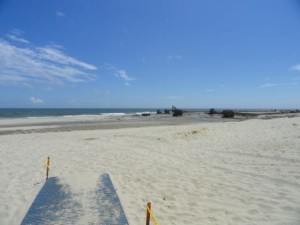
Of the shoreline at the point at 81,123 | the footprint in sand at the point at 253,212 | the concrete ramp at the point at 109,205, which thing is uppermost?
the shoreline at the point at 81,123

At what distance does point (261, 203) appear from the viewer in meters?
6.54

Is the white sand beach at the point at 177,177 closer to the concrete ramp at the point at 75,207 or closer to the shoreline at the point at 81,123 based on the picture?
the concrete ramp at the point at 75,207

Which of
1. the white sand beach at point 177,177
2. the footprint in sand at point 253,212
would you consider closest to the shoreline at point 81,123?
the white sand beach at point 177,177

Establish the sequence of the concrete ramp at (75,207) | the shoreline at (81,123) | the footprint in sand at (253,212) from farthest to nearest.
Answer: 1. the shoreline at (81,123)
2. the footprint in sand at (253,212)
3. the concrete ramp at (75,207)

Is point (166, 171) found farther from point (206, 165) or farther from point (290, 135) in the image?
point (290, 135)

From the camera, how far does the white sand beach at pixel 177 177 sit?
19.9 ft

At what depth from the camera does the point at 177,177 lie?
881 cm

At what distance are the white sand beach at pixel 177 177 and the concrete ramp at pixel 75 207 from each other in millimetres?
86

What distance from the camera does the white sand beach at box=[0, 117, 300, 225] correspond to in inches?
239

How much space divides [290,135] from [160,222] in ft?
43.2

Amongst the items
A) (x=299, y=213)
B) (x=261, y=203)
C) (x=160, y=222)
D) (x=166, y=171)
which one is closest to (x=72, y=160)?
(x=166, y=171)

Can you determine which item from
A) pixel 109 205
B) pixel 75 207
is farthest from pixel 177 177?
pixel 75 207

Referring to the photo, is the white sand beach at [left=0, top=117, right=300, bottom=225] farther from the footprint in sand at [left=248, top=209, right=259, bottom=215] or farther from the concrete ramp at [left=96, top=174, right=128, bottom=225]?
the concrete ramp at [left=96, top=174, right=128, bottom=225]

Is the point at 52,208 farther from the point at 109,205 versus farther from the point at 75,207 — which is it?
the point at 109,205
